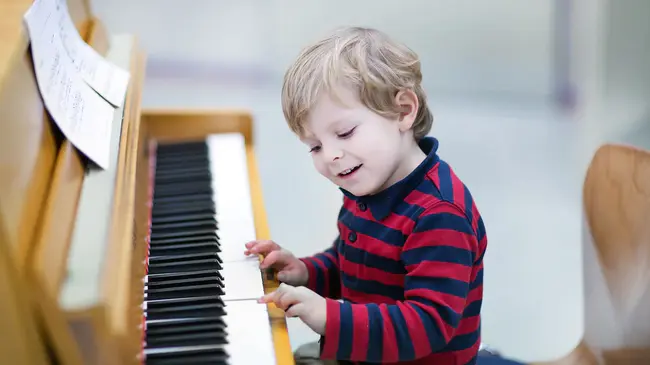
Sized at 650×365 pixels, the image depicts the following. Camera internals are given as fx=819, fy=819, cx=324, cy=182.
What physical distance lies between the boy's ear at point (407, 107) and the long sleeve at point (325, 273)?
1.04ft

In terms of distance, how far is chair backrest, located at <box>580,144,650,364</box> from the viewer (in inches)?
54.5

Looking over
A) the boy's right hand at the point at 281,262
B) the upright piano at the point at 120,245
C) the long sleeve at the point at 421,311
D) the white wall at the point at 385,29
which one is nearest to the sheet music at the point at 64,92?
the upright piano at the point at 120,245

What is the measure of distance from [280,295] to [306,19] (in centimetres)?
293

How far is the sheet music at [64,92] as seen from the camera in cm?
115

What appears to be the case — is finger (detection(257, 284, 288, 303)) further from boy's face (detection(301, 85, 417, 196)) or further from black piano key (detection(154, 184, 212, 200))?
black piano key (detection(154, 184, 212, 200))

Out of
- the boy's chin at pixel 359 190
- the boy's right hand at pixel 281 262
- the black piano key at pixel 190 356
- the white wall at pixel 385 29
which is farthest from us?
the white wall at pixel 385 29

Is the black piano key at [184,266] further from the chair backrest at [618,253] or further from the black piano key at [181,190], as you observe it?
the chair backrest at [618,253]

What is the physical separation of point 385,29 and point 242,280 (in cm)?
281

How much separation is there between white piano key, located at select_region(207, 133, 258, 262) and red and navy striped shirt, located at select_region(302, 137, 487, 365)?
21 centimetres

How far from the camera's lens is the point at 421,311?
122cm

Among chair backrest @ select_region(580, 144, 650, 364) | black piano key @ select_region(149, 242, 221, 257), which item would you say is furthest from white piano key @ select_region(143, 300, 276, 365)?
chair backrest @ select_region(580, 144, 650, 364)

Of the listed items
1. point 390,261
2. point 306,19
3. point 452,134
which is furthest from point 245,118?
point 306,19

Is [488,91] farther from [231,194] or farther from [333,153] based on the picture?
[333,153]

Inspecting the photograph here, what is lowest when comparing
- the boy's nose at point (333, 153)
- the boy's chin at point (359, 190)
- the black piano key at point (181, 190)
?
the boy's chin at point (359, 190)
